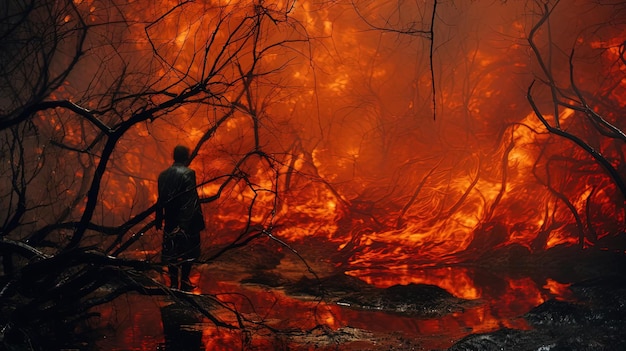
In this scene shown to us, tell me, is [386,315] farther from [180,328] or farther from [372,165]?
[372,165]

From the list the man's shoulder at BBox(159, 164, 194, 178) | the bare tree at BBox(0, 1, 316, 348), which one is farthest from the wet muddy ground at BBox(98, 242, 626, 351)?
the man's shoulder at BBox(159, 164, 194, 178)

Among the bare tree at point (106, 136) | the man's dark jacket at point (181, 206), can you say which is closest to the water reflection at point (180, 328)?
the bare tree at point (106, 136)

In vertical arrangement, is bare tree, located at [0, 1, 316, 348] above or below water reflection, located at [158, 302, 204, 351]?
above

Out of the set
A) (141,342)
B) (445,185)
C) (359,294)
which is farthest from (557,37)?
(141,342)

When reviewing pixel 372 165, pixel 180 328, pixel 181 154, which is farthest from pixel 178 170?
pixel 372 165

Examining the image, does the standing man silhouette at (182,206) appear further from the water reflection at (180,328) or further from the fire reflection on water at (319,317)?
the fire reflection on water at (319,317)

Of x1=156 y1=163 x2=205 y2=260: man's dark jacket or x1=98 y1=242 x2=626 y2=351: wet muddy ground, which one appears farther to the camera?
x1=156 y1=163 x2=205 y2=260: man's dark jacket

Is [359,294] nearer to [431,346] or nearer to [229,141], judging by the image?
[431,346]

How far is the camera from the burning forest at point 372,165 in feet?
30.3

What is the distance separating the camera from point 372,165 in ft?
55.4

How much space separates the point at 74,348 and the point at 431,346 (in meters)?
3.81

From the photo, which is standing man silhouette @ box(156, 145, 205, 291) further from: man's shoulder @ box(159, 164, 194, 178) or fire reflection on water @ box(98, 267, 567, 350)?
fire reflection on water @ box(98, 267, 567, 350)

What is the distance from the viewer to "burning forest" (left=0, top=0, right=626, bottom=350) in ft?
30.3

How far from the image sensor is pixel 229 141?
15609 millimetres
